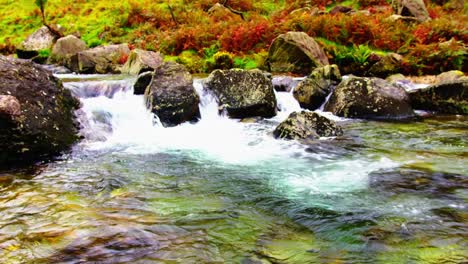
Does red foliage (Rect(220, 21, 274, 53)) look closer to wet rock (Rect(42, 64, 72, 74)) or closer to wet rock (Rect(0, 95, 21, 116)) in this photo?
wet rock (Rect(42, 64, 72, 74))

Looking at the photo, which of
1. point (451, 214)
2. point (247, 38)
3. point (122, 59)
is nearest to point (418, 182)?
point (451, 214)

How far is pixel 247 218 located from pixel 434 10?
63.2ft

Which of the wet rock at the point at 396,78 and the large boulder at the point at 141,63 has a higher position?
the large boulder at the point at 141,63

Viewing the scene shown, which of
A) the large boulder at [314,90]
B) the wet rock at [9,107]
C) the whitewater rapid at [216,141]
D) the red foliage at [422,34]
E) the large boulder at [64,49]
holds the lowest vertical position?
the whitewater rapid at [216,141]

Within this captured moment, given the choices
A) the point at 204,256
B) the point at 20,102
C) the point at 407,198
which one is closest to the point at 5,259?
the point at 204,256

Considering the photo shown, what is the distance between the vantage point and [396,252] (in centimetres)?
314

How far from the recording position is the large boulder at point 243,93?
30.2ft

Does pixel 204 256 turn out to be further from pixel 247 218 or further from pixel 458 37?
pixel 458 37

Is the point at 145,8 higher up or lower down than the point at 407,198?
higher up

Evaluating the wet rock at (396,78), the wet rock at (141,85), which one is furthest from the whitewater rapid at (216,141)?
the wet rock at (396,78)

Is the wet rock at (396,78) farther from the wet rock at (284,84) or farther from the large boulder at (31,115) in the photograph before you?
the large boulder at (31,115)

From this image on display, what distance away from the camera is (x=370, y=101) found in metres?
9.30

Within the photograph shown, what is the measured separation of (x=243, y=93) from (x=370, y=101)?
3.12m

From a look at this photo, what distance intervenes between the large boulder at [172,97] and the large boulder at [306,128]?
2257 millimetres
